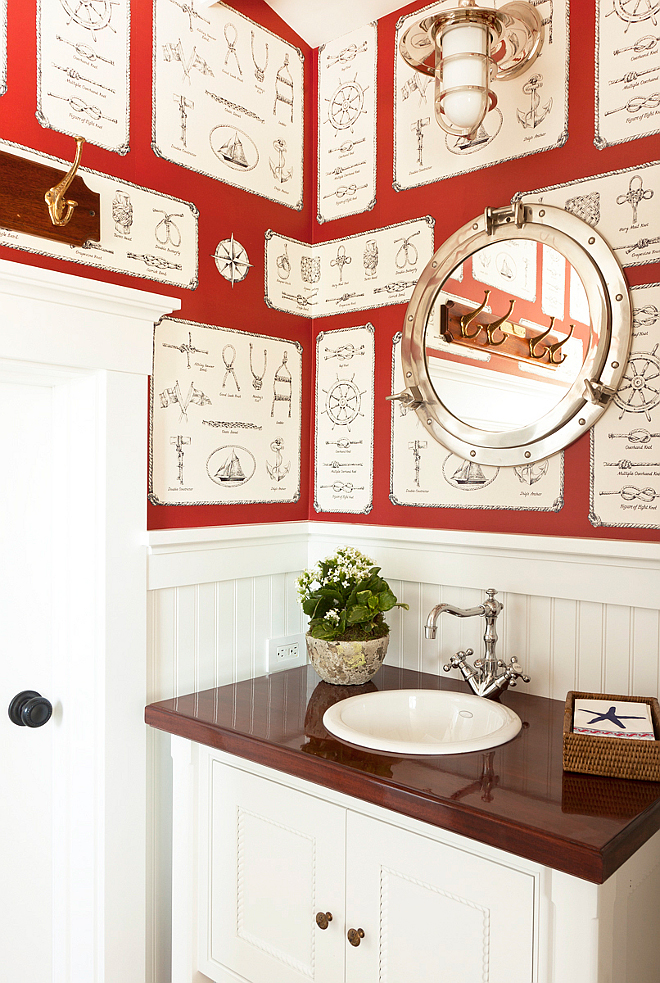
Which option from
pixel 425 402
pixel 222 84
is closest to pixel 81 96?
pixel 222 84

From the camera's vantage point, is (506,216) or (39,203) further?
(506,216)

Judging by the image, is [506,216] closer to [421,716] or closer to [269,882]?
[421,716]

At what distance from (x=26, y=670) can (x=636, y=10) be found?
194 centimetres

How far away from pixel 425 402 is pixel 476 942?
1177 millimetres

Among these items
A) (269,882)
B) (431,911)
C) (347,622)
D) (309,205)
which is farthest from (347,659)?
(309,205)

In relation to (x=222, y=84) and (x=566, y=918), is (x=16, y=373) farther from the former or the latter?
(x=566, y=918)

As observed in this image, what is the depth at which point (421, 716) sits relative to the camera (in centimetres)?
168

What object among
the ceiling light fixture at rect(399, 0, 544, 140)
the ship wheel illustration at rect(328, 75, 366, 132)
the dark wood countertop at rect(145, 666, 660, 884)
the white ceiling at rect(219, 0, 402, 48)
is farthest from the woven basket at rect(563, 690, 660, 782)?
the white ceiling at rect(219, 0, 402, 48)

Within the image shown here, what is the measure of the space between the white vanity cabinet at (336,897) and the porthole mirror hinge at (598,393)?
3.08 feet

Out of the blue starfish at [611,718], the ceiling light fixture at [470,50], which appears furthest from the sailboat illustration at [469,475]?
the ceiling light fixture at [470,50]

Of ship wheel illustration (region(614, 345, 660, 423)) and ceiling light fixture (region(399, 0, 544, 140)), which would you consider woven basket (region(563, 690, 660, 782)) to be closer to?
ship wheel illustration (region(614, 345, 660, 423))

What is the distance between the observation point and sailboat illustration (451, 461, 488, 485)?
5.92 ft

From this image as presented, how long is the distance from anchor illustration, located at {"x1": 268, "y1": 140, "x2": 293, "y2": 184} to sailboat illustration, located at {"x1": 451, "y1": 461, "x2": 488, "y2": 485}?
0.97m

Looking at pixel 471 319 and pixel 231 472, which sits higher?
pixel 471 319
